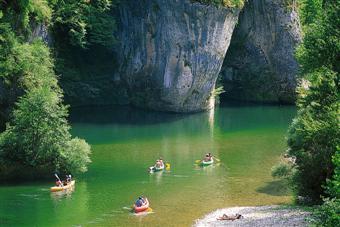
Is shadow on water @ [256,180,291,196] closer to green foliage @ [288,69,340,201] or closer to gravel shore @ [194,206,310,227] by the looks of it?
gravel shore @ [194,206,310,227]

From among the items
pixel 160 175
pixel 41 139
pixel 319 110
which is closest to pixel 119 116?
pixel 160 175

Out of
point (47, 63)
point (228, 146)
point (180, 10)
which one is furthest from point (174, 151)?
point (180, 10)

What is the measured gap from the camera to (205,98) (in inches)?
2726

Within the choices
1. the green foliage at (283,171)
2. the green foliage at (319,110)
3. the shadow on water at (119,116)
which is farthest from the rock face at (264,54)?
the green foliage at (319,110)

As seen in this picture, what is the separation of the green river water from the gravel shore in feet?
3.22

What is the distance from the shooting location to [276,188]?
40.1 meters

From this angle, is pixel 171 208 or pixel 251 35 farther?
pixel 251 35

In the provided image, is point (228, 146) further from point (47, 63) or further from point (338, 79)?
point (338, 79)

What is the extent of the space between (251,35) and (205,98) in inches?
460

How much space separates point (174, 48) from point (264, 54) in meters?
14.8

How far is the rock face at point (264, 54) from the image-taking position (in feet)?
245

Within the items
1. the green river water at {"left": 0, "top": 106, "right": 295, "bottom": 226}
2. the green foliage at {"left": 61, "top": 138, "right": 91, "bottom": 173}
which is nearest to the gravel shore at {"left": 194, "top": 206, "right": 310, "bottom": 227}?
the green river water at {"left": 0, "top": 106, "right": 295, "bottom": 226}

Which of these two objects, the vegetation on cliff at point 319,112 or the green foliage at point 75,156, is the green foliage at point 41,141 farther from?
the vegetation on cliff at point 319,112

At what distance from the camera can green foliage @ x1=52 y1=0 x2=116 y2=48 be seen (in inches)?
2507
